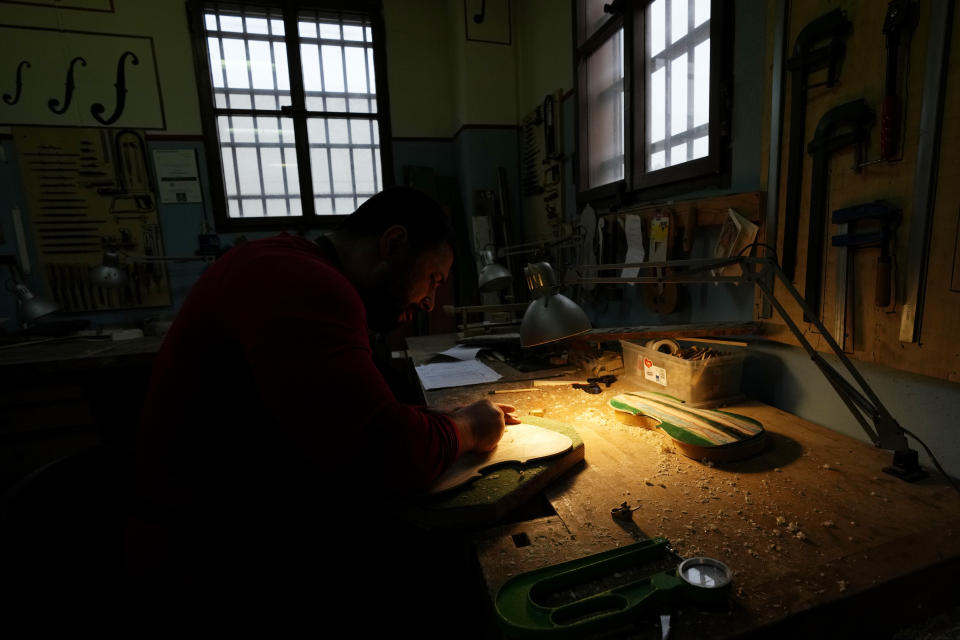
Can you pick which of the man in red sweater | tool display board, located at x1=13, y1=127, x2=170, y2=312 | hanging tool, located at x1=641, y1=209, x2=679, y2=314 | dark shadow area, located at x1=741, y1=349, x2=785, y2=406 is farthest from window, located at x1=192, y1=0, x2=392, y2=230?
dark shadow area, located at x1=741, y1=349, x2=785, y2=406

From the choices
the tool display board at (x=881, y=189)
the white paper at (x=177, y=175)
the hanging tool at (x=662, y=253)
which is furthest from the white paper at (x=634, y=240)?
the white paper at (x=177, y=175)

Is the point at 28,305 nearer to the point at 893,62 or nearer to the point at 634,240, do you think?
the point at 634,240

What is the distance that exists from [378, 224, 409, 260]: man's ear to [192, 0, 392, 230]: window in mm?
3493

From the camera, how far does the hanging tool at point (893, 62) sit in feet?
3.52

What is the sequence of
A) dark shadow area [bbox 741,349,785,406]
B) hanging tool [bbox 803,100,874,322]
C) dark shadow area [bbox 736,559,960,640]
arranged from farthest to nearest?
1. dark shadow area [bbox 741,349,785,406]
2. hanging tool [bbox 803,100,874,322]
3. dark shadow area [bbox 736,559,960,640]

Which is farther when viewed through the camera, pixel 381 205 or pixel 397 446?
pixel 381 205

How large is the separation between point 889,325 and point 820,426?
373 mm

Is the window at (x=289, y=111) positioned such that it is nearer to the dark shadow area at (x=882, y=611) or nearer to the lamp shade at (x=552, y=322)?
the lamp shade at (x=552, y=322)

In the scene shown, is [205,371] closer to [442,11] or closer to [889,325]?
[889,325]

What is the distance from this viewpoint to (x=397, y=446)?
93 cm

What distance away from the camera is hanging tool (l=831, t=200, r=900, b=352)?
116 cm

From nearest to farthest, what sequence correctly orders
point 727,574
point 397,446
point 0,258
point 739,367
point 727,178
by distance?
point 727,574, point 397,446, point 739,367, point 727,178, point 0,258

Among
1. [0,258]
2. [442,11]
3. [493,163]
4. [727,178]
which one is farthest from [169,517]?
[442,11]

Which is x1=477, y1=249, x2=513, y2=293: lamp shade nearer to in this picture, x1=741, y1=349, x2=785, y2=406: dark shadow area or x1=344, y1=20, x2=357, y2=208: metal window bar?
x1=741, y1=349, x2=785, y2=406: dark shadow area
